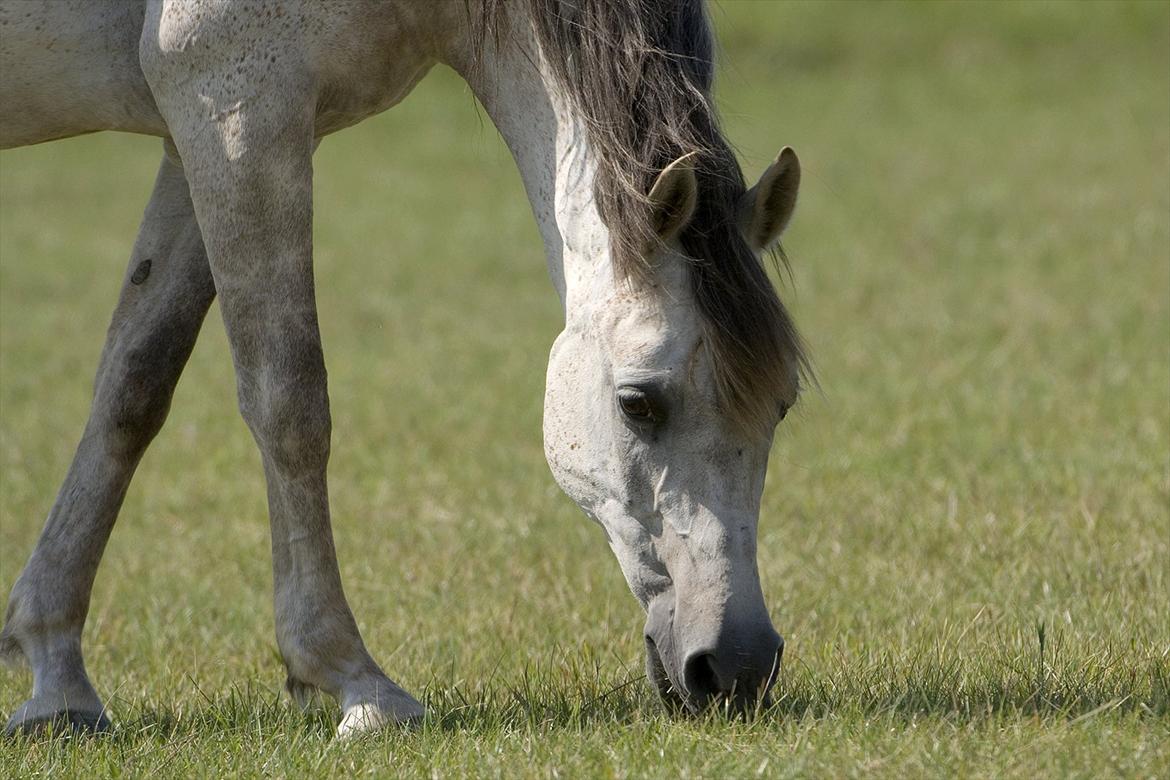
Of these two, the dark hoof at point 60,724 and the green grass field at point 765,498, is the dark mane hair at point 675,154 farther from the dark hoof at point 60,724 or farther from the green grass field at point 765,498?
the dark hoof at point 60,724

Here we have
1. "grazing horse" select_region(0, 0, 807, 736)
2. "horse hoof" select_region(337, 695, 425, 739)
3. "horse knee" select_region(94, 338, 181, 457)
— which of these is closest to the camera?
"grazing horse" select_region(0, 0, 807, 736)

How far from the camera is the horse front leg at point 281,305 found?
3.00 m

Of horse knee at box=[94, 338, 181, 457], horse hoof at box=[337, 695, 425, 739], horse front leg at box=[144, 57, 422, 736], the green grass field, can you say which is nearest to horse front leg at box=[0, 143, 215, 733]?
horse knee at box=[94, 338, 181, 457]

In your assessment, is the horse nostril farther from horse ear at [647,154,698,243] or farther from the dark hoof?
the dark hoof

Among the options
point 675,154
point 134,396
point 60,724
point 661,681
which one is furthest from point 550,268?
point 60,724

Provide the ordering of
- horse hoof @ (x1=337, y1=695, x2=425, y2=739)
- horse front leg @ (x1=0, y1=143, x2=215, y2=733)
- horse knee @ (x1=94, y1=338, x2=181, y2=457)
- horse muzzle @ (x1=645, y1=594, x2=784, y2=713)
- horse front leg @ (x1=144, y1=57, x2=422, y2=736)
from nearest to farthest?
1. horse muzzle @ (x1=645, y1=594, x2=784, y2=713)
2. horse hoof @ (x1=337, y1=695, x2=425, y2=739)
3. horse front leg @ (x1=144, y1=57, x2=422, y2=736)
4. horse front leg @ (x1=0, y1=143, x2=215, y2=733)
5. horse knee @ (x1=94, y1=338, x2=181, y2=457)

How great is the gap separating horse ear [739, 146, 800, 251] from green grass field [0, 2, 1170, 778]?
1.16ft

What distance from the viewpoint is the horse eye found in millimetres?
2736

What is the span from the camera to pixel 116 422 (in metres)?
3.46

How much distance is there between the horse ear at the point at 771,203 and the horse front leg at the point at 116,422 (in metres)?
1.38

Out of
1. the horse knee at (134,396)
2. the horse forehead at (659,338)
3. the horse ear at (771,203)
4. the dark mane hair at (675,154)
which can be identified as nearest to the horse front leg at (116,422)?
the horse knee at (134,396)

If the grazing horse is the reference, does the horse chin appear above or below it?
below

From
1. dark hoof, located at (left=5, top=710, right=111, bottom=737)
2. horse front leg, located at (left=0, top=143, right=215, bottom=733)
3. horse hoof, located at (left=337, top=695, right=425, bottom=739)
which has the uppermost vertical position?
horse front leg, located at (left=0, top=143, right=215, bottom=733)

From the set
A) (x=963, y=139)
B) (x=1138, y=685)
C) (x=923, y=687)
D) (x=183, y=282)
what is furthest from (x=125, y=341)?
(x=963, y=139)
